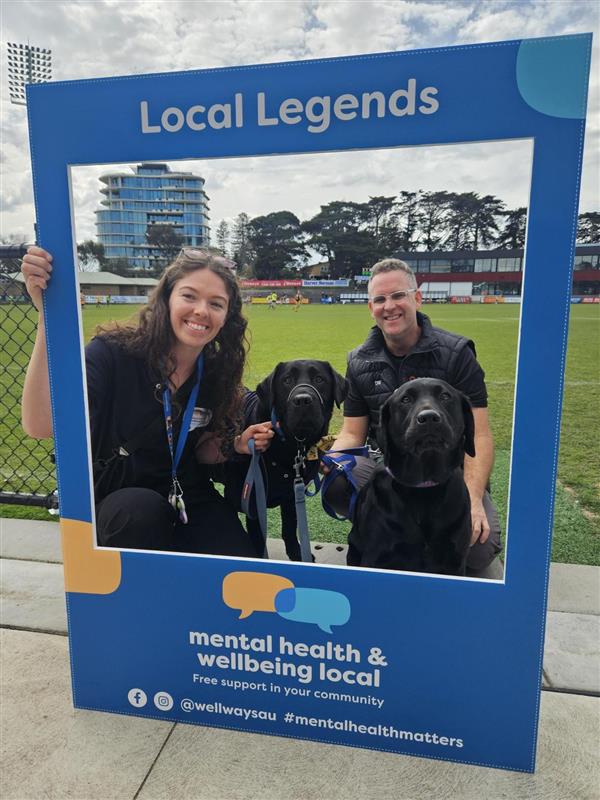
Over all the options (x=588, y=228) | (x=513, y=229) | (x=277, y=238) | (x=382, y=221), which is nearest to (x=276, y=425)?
(x=277, y=238)

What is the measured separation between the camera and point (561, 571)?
128 inches

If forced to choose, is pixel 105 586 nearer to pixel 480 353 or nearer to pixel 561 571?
pixel 480 353

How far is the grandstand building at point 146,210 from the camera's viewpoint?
1967 millimetres

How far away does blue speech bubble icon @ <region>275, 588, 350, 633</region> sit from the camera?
204 cm

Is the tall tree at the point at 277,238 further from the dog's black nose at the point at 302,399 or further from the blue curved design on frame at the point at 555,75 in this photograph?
the blue curved design on frame at the point at 555,75

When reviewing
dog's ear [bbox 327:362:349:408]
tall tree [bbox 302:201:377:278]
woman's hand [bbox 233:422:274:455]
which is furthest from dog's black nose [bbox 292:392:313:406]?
tall tree [bbox 302:201:377:278]

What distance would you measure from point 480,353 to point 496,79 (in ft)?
2.72

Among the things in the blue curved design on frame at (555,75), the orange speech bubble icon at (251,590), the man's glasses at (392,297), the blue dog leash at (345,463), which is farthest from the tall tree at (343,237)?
the orange speech bubble icon at (251,590)

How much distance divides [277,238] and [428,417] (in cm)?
83

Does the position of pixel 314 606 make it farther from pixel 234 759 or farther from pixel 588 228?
pixel 588 228

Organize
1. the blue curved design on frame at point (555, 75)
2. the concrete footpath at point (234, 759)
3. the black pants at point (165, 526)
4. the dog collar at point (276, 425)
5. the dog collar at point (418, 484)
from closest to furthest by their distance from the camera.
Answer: the blue curved design on frame at point (555, 75) → the concrete footpath at point (234, 759) → the dog collar at point (418, 484) → the black pants at point (165, 526) → the dog collar at point (276, 425)

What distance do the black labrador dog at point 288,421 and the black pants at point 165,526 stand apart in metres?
0.14

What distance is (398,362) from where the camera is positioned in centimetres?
215

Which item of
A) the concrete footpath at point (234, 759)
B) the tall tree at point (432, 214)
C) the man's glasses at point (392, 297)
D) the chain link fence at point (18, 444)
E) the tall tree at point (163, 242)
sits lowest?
the concrete footpath at point (234, 759)
